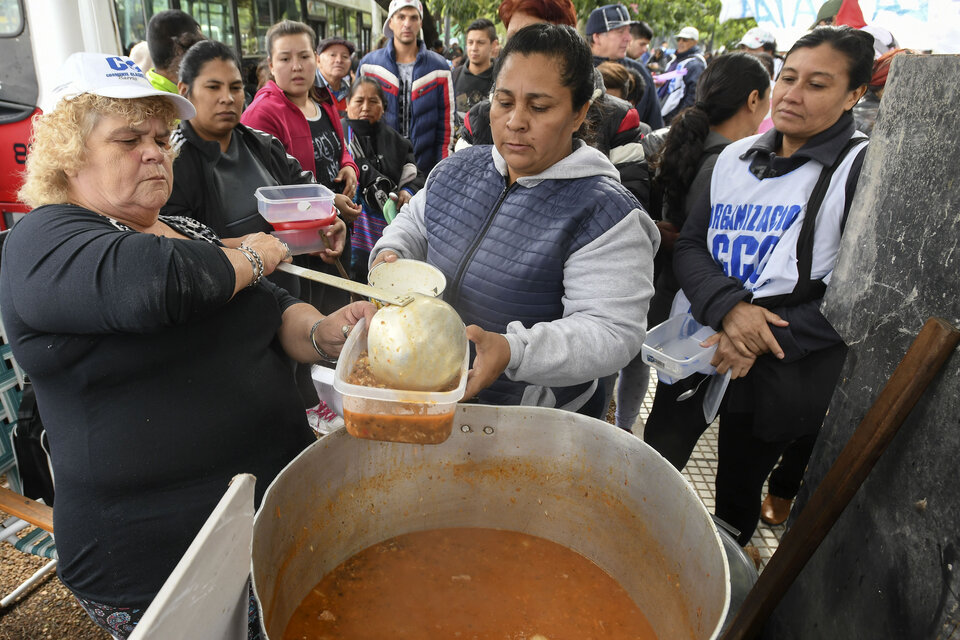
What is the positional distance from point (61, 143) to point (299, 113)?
8.74 feet

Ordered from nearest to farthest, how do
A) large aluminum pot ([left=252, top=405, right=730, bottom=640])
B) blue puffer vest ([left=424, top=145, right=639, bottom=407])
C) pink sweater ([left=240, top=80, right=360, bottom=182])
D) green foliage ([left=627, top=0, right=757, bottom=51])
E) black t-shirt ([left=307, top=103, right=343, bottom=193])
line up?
large aluminum pot ([left=252, top=405, right=730, bottom=640])
blue puffer vest ([left=424, top=145, right=639, bottom=407])
pink sweater ([left=240, top=80, right=360, bottom=182])
black t-shirt ([left=307, top=103, right=343, bottom=193])
green foliage ([left=627, top=0, right=757, bottom=51])

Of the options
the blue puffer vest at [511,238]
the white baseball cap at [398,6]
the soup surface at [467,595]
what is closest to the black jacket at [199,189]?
the blue puffer vest at [511,238]

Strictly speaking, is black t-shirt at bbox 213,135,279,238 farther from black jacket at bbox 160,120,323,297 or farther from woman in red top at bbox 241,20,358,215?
woman in red top at bbox 241,20,358,215

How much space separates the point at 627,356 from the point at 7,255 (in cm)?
152

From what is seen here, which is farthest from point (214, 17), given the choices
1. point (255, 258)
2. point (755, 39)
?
point (255, 258)

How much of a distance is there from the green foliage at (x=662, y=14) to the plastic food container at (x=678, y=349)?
33.1ft

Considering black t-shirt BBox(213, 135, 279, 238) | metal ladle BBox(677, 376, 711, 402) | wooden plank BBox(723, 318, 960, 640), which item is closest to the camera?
wooden plank BBox(723, 318, 960, 640)

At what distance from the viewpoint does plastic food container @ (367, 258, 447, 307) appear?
1.66 meters

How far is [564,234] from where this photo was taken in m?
1.61

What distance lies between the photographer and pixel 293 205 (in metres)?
2.60

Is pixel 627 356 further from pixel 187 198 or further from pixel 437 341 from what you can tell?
pixel 187 198

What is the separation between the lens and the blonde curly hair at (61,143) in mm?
1358

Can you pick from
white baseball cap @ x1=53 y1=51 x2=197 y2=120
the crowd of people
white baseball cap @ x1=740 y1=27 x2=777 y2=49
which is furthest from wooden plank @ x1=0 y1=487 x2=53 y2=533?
white baseball cap @ x1=740 y1=27 x2=777 y2=49

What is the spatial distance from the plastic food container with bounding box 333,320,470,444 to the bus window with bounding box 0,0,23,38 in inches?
152
